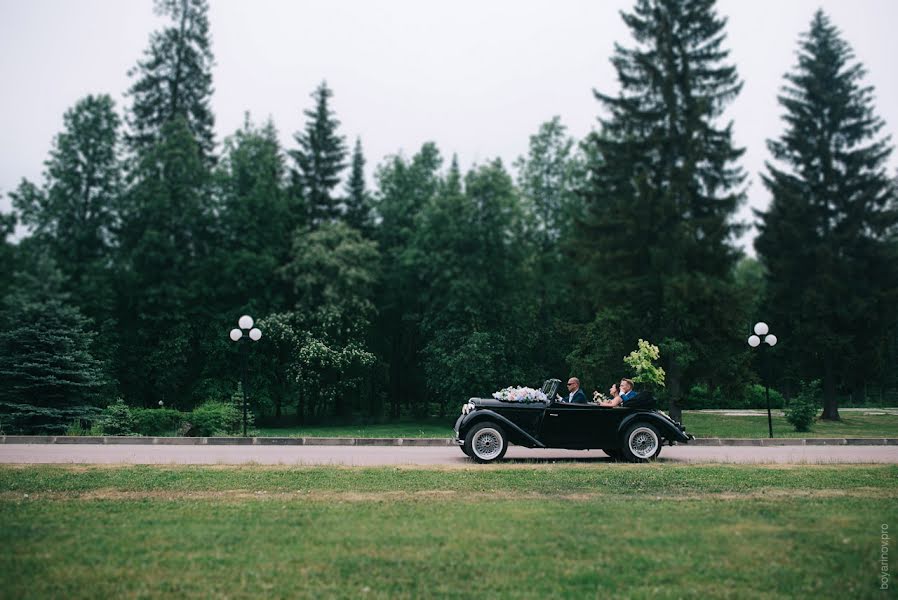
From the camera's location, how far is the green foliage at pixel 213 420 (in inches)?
765

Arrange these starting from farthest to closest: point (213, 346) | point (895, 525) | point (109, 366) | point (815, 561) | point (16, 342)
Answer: point (213, 346) → point (109, 366) → point (16, 342) → point (895, 525) → point (815, 561)

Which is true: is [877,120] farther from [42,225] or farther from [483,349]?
[42,225]

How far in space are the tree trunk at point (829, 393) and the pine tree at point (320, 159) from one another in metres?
25.3

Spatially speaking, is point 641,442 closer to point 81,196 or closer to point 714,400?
point 81,196

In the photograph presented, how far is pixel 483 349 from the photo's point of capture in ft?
104

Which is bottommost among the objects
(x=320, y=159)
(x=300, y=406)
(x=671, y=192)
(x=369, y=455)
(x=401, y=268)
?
(x=369, y=455)

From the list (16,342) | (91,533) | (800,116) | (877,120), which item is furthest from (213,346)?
(877,120)

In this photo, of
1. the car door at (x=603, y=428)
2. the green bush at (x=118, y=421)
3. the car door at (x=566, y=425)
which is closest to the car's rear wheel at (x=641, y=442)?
the car door at (x=603, y=428)

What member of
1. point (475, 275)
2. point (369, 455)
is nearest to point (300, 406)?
point (475, 275)

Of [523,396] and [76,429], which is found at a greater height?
[523,396]

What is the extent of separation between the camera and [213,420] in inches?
771

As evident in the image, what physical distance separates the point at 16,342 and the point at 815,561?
22.4 m

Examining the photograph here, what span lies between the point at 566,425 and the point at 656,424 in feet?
5.41

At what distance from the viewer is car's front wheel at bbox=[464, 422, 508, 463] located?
11.8 m
